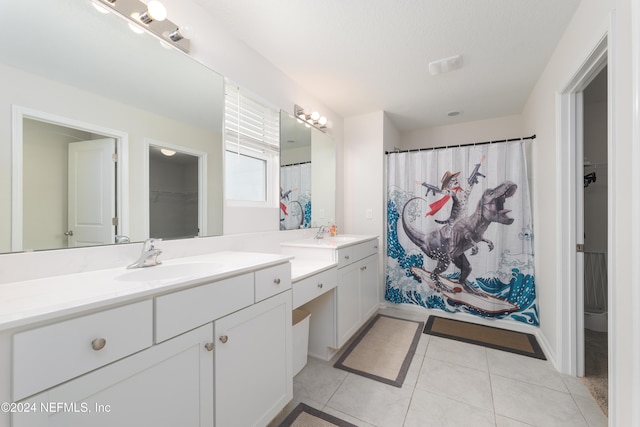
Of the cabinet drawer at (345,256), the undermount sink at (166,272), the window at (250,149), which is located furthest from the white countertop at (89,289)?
the cabinet drawer at (345,256)

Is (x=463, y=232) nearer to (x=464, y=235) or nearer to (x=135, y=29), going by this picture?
(x=464, y=235)

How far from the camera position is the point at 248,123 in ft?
6.23

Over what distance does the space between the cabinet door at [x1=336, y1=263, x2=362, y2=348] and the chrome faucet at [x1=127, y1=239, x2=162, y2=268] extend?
4.09ft

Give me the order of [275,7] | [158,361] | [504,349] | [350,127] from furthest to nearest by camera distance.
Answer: [350,127] → [504,349] → [275,7] → [158,361]

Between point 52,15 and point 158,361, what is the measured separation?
1374mm

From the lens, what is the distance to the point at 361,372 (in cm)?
186

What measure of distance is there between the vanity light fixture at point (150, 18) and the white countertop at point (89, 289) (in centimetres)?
115

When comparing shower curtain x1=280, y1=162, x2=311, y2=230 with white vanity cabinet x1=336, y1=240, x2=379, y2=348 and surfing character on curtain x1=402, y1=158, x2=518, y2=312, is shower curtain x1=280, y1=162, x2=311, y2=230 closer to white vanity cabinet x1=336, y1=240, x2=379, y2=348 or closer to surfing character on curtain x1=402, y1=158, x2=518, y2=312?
white vanity cabinet x1=336, y1=240, x2=379, y2=348

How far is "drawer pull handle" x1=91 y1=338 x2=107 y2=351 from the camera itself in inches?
27.5

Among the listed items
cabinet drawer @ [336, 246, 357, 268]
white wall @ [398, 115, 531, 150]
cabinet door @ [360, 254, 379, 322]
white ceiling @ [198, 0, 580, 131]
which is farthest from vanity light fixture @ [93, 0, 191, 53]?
white wall @ [398, 115, 531, 150]

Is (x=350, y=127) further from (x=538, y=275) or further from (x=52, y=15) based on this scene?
(x=52, y=15)

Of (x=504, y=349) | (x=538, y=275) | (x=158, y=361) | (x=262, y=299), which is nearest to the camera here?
(x=158, y=361)

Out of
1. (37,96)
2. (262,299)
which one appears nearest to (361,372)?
(262,299)
